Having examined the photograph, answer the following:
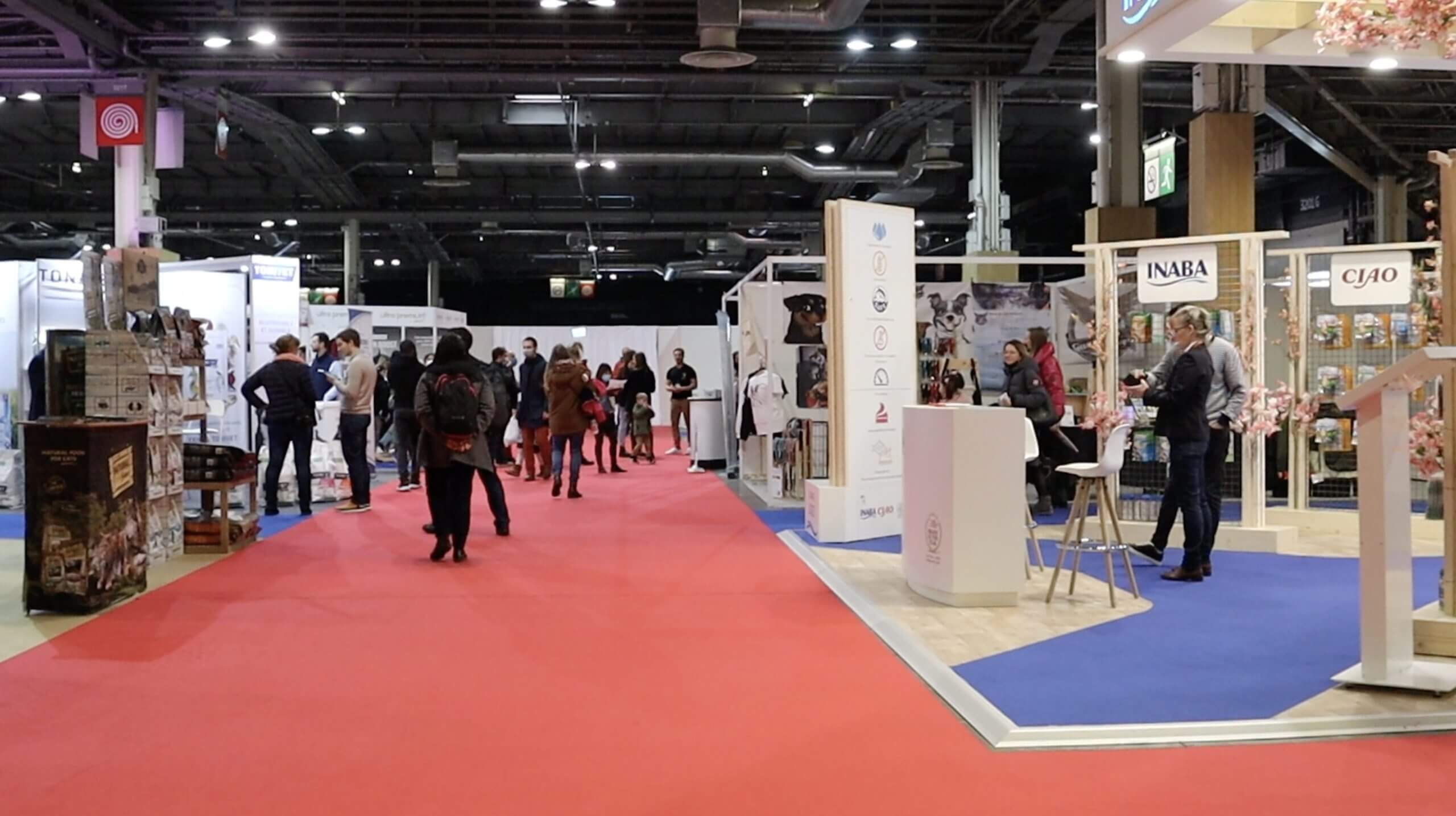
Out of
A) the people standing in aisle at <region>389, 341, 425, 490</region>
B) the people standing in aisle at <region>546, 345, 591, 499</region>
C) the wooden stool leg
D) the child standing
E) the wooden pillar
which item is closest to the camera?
the wooden stool leg

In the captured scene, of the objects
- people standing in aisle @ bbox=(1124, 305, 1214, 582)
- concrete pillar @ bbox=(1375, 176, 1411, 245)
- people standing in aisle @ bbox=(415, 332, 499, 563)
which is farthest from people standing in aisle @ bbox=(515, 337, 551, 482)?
concrete pillar @ bbox=(1375, 176, 1411, 245)

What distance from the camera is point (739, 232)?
24031mm

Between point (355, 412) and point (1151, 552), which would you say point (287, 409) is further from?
point (1151, 552)

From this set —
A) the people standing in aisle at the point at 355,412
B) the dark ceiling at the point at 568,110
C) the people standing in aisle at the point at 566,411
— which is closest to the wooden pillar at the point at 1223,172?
the dark ceiling at the point at 568,110

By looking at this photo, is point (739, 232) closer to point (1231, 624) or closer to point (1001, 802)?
point (1231, 624)

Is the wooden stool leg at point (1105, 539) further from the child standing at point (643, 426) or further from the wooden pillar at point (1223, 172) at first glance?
the child standing at point (643, 426)

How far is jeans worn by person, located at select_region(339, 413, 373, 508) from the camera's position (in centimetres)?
947

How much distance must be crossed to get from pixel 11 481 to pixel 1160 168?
10.3 metres

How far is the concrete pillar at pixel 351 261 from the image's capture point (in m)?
21.3

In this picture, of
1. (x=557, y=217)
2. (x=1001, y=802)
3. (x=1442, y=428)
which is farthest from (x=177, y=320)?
(x=557, y=217)

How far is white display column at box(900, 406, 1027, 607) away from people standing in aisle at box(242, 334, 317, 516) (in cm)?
510

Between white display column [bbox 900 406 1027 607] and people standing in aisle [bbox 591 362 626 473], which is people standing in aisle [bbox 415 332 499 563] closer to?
white display column [bbox 900 406 1027 607]

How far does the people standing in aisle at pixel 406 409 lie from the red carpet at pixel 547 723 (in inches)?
169

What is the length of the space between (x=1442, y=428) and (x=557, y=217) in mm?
17574
